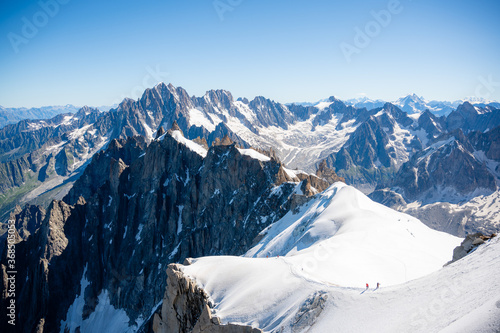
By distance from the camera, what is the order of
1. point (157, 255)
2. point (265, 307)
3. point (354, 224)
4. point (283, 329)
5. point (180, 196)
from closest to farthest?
1. point (283, 329)
2. point (265, 307)
3. point (354, 224)
4. point (157, 255)
5. point (180, 196)

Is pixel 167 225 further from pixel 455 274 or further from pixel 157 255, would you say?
pixel 455 274

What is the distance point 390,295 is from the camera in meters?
26.6

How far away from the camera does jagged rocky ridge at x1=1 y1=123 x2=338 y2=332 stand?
343 feet

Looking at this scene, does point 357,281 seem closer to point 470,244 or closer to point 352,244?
point 352,244

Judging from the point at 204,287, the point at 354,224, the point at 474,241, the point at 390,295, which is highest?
the point at 204,287

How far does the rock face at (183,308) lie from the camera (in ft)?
120

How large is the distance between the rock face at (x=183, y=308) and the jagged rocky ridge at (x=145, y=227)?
48.8 meters

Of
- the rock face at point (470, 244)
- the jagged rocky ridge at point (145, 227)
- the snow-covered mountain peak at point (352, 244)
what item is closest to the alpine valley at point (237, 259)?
the rock face at point (470, 244)

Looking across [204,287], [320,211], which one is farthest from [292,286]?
[320,211]

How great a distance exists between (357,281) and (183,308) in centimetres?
2574

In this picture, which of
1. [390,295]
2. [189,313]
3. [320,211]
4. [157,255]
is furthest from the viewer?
[157,255]

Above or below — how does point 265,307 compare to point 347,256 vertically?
above

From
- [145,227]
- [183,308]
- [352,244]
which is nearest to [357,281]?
[352,244]

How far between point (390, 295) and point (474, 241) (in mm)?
11660
